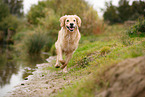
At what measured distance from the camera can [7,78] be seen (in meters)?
5.43

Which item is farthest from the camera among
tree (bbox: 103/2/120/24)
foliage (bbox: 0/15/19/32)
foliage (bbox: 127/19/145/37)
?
foliage (bbox: 0/15/19/32)

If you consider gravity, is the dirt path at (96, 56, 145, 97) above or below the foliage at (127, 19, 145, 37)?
below

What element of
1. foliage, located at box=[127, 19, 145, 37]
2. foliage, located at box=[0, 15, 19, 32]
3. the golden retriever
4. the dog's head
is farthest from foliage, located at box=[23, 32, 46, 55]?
foliage, located at box=[0, 15, 19, 32]

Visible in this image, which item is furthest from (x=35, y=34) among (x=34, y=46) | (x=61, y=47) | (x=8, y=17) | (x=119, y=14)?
(x=8, y=17)

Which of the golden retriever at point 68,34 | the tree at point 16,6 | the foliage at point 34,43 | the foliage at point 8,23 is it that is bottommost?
the foliage at point 34,43

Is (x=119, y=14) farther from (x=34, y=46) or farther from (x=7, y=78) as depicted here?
(x=7, y=78)

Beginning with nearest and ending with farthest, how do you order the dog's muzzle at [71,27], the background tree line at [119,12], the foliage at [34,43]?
the dog's muzzle at [71,27] < the foliage at [34,43] < the background tree line at [119,12]

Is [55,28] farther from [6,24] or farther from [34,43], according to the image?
[6,24]

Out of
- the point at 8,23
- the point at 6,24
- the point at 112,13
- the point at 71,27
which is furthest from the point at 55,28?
the point at 6,24

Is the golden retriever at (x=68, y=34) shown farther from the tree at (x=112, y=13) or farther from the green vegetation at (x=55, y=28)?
the tree at (x=112, y=13)

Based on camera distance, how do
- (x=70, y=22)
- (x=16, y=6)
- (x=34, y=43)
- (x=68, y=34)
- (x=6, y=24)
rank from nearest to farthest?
(x=70, y=22)
(x=68, y=34)
(x=34, y=43)
(x=6, y=24)
(x=16, y=6)

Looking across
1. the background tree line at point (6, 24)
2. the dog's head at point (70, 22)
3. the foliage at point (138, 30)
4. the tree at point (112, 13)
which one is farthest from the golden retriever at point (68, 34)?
the background tree line at point (6, 24)

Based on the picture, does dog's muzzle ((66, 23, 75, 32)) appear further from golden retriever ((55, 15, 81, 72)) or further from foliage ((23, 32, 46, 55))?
foliage ((23, 32, 46, 55))

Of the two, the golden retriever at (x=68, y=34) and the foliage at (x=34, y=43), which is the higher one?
the golden retriever at (x=68, y=34)
